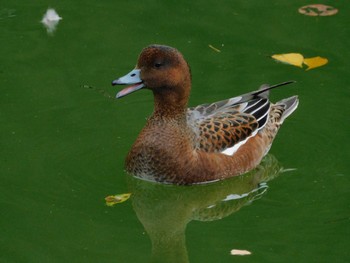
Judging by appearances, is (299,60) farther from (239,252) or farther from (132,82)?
(239,252)

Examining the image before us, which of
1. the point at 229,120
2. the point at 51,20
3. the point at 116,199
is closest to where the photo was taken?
the point at 116,199

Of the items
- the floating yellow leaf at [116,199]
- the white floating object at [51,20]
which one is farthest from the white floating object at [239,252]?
the white floating object at [51,20]

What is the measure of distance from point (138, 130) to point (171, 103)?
0.91 metres

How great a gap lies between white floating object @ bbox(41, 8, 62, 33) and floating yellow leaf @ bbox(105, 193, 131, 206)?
3.49 meters

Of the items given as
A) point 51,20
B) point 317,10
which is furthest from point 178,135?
point 317,10

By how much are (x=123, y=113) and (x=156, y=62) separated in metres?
1.38

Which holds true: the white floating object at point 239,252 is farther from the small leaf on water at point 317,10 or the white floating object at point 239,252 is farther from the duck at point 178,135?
the small leaf on water at point 317,10

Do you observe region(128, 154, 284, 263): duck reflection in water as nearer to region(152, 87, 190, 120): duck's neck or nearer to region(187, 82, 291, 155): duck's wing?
region(187, 82, 291, 155): duck's wing

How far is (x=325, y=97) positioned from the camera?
35.8ft

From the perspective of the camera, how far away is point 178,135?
956 cm

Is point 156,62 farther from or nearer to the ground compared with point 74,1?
farther from the ground

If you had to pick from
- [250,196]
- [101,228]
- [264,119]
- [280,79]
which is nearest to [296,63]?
[280,79]

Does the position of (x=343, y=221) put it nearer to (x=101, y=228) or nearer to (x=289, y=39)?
(x=101, y=228)

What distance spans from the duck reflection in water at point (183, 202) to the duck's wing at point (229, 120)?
33 centimetres
